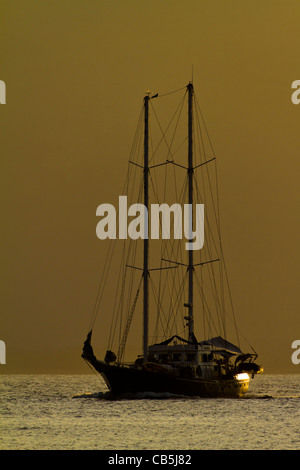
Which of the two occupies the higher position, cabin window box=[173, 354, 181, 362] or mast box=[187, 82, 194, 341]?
mast box=[187, 82, 194, 341]

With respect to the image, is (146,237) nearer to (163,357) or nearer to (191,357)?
(163,357)

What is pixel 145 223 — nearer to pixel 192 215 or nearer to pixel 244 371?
pixel 192 215


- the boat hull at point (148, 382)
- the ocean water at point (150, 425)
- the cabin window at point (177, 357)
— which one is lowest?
the ocean water at point (150, 425)

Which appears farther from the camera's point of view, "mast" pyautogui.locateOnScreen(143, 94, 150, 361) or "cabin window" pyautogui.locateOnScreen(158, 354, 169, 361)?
"cabin window" pyautogui.locateOnScreen(158, 354, 169, 361)

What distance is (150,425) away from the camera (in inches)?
3063

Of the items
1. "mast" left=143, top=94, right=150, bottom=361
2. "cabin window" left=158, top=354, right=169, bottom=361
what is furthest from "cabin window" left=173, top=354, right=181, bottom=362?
"mast" left=143, top=94, right=150, bottom=361

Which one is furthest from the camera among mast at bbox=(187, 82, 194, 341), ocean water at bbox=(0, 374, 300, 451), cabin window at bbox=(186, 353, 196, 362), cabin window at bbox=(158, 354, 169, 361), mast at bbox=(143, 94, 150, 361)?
mast at bbox=(187, 82, 194, 341)

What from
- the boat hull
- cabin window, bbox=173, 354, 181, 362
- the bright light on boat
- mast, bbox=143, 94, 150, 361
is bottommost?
the boat hull

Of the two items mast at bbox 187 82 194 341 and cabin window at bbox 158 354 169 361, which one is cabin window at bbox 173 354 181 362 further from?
mast at bbox 187 82 194 341

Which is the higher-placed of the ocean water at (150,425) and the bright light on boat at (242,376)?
the bright light on boat at (242,376)

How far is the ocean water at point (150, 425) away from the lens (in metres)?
63.9

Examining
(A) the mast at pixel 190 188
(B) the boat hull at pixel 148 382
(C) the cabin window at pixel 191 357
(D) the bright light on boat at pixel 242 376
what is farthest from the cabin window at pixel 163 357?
(D) the bright light on boat at pixel 242 376

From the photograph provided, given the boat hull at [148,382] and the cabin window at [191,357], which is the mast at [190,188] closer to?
the cabin window at [191,357]

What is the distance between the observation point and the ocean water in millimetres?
63906
